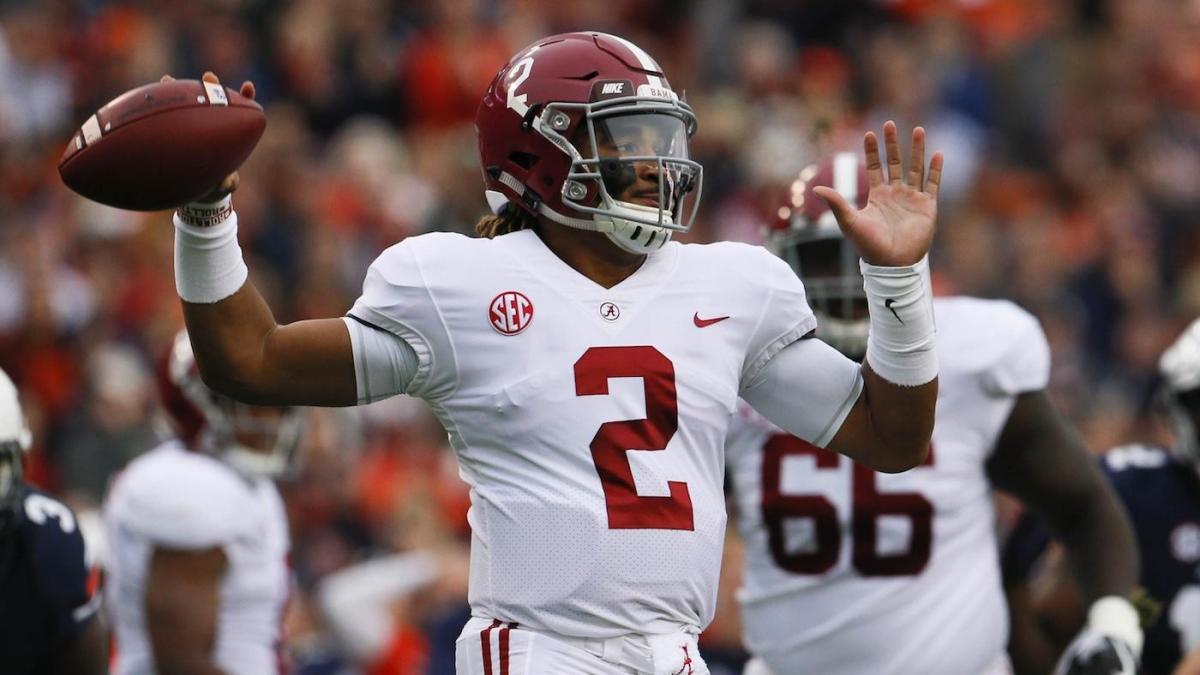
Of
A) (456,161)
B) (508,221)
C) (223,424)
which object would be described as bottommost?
(456,161)

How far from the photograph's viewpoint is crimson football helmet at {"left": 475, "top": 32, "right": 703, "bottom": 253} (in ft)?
10.5

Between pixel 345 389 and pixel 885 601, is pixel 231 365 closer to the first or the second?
pixel 345 389

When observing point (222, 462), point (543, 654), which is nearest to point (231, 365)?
point (543, 654)

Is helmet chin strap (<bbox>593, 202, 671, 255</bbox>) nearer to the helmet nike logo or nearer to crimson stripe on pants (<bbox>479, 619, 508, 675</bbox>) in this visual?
the helmet nike logo

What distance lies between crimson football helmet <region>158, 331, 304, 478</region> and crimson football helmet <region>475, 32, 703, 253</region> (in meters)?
2.12

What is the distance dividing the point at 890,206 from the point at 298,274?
6.62 meters

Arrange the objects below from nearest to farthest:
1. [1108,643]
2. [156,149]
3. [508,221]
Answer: [156,149] → [508,221] → [1108,643]

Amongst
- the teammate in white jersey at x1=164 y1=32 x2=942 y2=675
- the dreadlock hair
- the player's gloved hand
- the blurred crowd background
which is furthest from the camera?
the blurred crowd background

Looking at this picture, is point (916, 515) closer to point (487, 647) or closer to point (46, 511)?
point (487, 647)

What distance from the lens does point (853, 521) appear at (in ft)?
13.9

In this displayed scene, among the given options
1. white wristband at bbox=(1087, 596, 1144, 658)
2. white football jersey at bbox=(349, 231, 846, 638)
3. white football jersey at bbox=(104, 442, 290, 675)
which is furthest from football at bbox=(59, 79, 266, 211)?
white wristband at bbox=(1087, 596, 1144, 658)

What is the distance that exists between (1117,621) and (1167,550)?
82 cm

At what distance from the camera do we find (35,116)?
10.1 metres

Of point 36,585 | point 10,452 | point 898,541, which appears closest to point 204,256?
point 10,452
